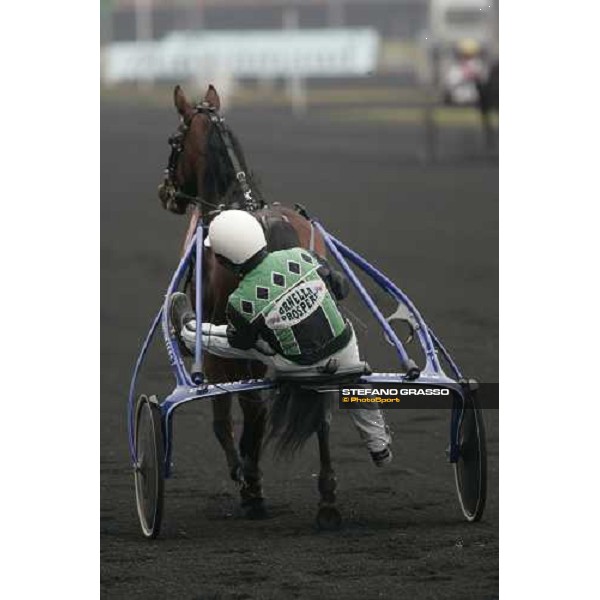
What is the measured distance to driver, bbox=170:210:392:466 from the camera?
25.0 feet

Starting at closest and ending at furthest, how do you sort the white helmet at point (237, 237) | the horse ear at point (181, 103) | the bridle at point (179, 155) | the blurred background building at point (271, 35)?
the white helmet at point (237, 237) < the bridle at point (179, 155) < the horse ear at point (181, 103) < the blurred background building at point (271, 35)

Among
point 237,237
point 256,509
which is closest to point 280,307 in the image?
point 237,237

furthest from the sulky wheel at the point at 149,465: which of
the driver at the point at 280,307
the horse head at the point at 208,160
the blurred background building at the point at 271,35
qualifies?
the blurred background building at the point at 271,35

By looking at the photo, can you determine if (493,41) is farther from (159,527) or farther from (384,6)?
(159,527)

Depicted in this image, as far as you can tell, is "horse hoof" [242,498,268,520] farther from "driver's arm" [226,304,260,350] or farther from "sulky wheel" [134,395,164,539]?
"driver's arm" [226,304,260,350]

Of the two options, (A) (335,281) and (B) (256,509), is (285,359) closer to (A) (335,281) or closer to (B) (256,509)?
(A) (335,281)

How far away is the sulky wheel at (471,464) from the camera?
26.1 ft

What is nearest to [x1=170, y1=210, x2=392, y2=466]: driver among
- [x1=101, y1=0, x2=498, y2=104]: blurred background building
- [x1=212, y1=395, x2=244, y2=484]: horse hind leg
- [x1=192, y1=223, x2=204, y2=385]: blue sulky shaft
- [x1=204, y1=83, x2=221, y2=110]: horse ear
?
[x1=192, y1=223, x2=204, y2=385]: blue sulky shaft

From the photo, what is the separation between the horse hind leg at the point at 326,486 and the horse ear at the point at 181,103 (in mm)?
1585

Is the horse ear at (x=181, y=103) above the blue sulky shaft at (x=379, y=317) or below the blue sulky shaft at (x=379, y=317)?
above

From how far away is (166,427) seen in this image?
25.9ft

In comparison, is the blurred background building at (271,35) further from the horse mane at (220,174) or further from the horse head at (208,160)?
the horse mane at (220,174)

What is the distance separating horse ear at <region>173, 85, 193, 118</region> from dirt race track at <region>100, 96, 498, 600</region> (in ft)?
4.20

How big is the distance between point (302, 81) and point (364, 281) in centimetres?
891
